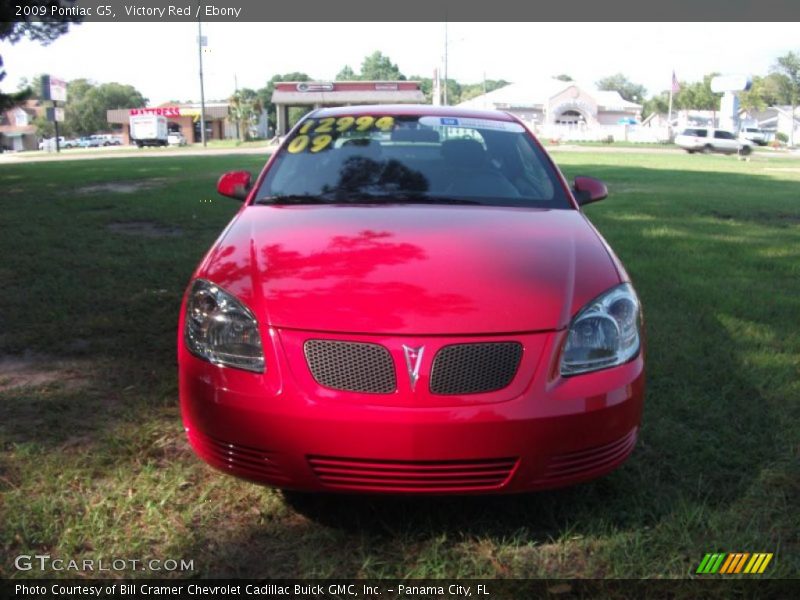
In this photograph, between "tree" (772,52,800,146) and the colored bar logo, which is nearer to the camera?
the colored bar logo

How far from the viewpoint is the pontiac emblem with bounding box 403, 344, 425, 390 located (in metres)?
2.30

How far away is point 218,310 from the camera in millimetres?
2598

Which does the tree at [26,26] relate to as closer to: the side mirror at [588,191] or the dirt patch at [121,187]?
the dirt patch at [121,187]

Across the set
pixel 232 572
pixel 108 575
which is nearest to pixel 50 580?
pixel 108 575

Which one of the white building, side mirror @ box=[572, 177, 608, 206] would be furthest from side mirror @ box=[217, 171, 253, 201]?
the white building

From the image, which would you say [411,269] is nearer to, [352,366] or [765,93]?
[352,366]

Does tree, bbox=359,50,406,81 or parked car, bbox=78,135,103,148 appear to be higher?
tree, bbox=359,50,406,81

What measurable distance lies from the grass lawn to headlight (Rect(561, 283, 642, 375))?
57cm

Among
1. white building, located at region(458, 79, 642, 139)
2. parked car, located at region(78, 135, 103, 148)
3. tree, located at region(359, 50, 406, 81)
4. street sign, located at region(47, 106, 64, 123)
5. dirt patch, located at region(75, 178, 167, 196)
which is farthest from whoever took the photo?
tree, located at region(359, 50, 406, 81)

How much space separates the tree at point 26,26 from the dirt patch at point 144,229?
3632 millimetres

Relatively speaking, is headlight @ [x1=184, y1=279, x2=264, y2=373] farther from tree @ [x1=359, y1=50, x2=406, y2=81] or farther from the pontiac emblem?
tree @ [x1=359, y1=50, x2=406, y2=81]

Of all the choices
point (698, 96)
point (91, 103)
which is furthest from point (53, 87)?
point (698, 96)

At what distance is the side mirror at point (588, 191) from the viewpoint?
4.06 m

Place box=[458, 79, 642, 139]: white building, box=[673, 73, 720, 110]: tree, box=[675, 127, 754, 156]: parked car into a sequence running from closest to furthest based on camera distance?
box=[675, 127, 754, 156]: parked car
box=[458, 79, 642, 139]: white building
box=[673, 73, 720, 110]: tree
